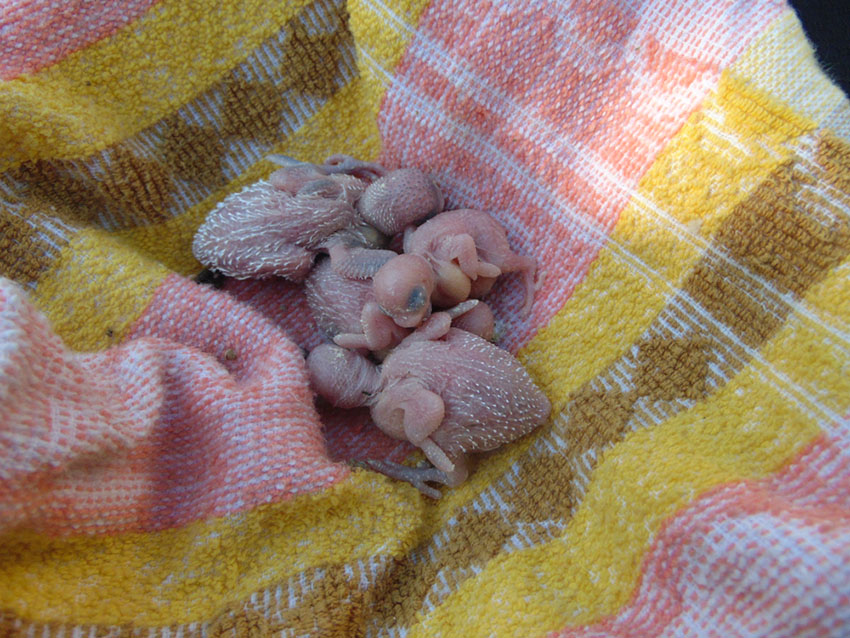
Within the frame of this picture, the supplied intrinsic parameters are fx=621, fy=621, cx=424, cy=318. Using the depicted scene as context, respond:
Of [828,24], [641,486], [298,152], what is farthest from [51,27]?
[828,24]

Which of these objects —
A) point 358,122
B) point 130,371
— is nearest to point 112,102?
point 358,122

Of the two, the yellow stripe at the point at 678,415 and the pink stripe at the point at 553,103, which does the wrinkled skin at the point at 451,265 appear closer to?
the pink stripe at the point at 553,103

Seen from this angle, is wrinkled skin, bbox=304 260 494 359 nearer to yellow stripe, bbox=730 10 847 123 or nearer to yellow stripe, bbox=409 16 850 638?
yellow stripe, bbox=409 16 850 638

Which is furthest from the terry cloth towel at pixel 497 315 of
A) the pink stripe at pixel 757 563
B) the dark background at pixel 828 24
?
the dark background at pixel 828 24

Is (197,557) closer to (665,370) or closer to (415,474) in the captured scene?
(415,474)

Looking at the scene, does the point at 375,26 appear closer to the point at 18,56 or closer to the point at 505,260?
the point at 505,260
